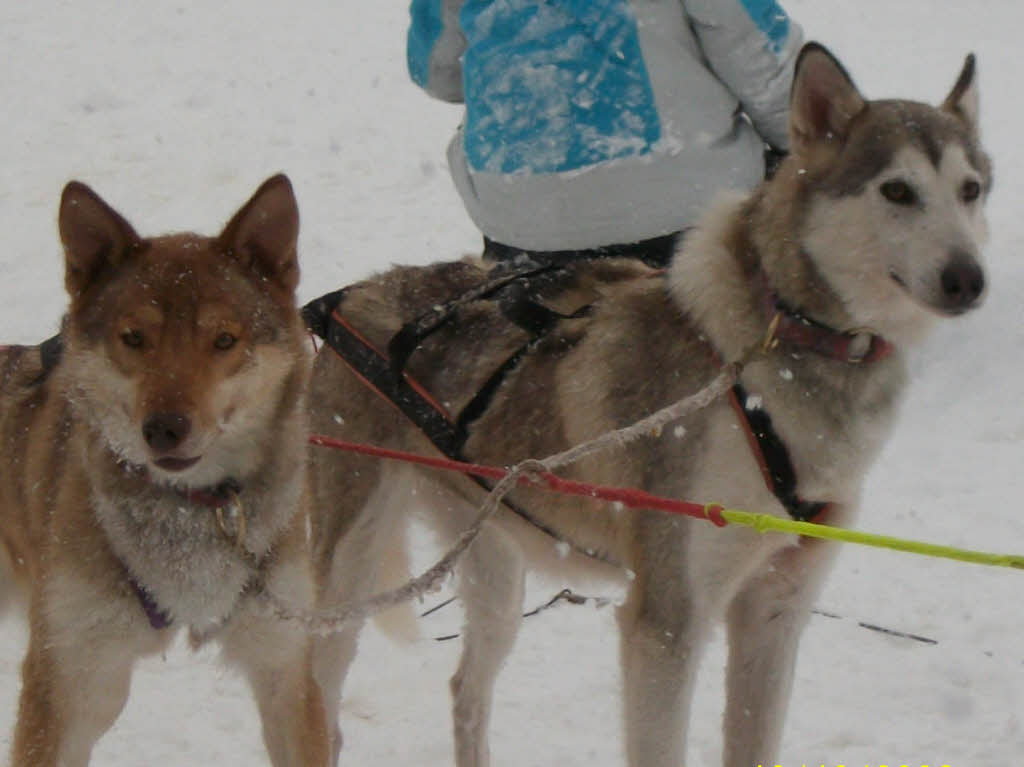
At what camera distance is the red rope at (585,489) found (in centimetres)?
248

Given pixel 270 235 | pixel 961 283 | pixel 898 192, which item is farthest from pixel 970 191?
pixel 270 235

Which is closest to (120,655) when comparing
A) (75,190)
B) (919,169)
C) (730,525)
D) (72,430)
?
(72,430)

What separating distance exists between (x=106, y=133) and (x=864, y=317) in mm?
9164

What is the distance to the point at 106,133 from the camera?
10.6 m

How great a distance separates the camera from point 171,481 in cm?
274

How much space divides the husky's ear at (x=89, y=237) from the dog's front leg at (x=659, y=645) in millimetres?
1373

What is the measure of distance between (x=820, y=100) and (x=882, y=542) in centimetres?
123

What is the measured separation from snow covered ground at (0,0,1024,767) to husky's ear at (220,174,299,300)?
192 cm

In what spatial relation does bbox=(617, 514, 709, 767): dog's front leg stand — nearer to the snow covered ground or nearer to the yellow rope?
the yellow rope

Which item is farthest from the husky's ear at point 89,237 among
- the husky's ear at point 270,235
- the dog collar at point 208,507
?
the dog collar at point 208,507

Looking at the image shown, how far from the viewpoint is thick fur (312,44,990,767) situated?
2732 mm

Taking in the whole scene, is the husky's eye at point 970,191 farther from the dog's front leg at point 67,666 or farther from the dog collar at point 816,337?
the dog's front leg at point 67,666

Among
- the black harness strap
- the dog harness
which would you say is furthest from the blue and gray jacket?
the black harness strap

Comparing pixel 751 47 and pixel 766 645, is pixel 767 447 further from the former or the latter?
pixel 751 47
